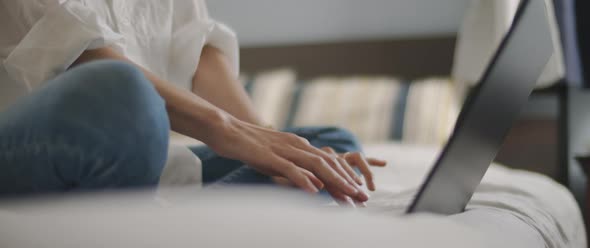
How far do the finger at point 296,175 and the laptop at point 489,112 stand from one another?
10cm

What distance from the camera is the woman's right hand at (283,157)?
1.79 ft

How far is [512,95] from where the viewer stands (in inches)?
20.9

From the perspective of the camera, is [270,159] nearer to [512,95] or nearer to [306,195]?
[306,195]

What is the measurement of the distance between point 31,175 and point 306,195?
216mm

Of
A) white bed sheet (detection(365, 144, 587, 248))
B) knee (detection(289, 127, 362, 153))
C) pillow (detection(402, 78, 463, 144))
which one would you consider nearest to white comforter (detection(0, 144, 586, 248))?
white bed sheet (detection(365, 144, 587, 248))

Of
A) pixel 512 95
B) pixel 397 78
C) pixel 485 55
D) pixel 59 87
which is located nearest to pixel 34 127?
pixel 59 87

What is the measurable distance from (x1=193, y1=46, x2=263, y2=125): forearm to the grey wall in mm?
1423

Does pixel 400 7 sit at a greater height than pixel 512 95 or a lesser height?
lesser

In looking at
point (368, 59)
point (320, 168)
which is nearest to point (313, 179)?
point (320, 168)

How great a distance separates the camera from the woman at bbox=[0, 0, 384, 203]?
41cm

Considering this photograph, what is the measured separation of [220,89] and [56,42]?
33 cm

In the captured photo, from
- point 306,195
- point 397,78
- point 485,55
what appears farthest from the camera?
point 397,78

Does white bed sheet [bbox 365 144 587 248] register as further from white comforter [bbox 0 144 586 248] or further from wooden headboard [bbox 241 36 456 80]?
wooden headboard [bbox 241 36 456 80]

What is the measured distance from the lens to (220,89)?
0.87m
